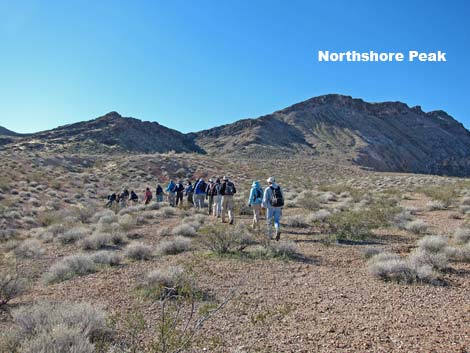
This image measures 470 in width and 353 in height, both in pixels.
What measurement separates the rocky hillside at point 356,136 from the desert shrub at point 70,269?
62.1 meters

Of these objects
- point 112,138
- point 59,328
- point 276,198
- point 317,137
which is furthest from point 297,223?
point 317,137

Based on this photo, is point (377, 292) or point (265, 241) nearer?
point (377, 292)

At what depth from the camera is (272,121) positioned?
90938mm

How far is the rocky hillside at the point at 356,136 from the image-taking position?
7800 cm

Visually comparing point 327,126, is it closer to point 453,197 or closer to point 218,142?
point 218,142

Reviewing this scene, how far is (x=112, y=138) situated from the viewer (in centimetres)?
6856

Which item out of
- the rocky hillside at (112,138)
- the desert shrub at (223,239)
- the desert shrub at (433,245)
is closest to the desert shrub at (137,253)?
the desert shrub at (223,239)

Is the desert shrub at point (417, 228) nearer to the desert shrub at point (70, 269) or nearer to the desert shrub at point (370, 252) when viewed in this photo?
the desert shrub at point (370, 252)

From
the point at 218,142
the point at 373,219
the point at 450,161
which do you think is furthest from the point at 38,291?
the point at 450,161

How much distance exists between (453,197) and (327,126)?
250 feet

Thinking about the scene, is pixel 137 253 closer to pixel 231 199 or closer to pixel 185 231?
pixel 185 231

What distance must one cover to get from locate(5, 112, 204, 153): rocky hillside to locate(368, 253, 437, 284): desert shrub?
203 feet

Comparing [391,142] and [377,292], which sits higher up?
[391,142]

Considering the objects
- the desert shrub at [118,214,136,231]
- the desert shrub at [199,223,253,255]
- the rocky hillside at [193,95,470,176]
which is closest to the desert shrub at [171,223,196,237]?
the desert shrub at [199,223,253,255]
